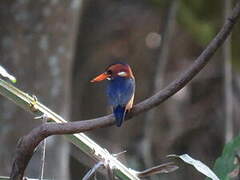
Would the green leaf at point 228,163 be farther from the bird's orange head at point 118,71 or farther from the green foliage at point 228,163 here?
the bird's orange head at point 118,71

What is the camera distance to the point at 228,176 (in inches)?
58.3

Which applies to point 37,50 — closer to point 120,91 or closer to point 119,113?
point 120,91

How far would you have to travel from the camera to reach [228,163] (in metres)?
1.47

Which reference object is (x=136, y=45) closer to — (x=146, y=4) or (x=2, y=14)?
(x=146, y=4)

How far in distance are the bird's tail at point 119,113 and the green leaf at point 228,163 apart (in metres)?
0.22

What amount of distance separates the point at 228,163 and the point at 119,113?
25 cm

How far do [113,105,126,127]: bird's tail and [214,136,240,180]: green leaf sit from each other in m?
0.22

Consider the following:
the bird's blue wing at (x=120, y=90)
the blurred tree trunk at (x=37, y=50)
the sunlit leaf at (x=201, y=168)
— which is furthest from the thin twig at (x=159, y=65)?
the sunlit leaf at (x=201, y=168)

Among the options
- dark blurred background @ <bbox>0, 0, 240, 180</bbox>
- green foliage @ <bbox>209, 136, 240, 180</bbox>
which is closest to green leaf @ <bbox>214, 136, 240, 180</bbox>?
green foliage @ <bbox>209, 136, 240, 180</bbox>

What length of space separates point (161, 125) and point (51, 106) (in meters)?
2.48

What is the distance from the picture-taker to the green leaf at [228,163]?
4.72 ft

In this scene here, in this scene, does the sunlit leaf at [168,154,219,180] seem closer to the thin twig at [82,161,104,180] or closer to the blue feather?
the thin twig at [82,161,104,180]

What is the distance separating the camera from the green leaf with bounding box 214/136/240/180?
144 cm

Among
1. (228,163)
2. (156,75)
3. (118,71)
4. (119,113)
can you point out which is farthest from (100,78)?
(156,75)
